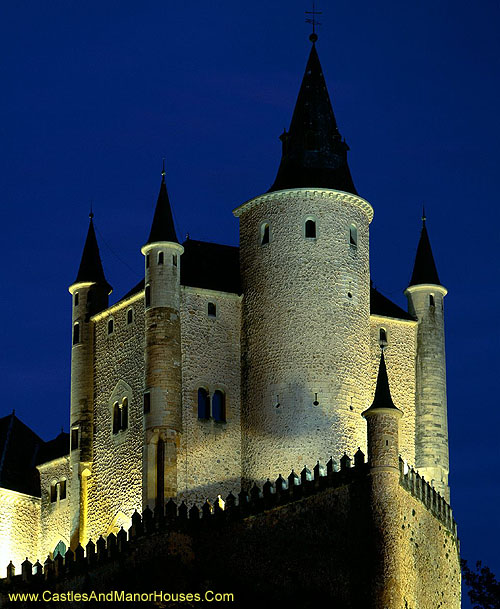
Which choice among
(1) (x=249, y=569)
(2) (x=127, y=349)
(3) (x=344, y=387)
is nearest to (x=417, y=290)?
(3) (x=344, y=387)

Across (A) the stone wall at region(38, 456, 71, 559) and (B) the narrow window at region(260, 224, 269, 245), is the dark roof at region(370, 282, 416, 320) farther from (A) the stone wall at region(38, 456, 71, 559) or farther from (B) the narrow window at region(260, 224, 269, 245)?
(A) the stone wall at region(38, 456, 71, 559)

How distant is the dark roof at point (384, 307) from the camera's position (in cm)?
7612

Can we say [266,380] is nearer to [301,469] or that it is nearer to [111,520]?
[301,469]

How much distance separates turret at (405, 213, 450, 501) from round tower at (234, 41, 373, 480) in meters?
4.00

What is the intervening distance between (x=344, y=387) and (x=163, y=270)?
938cm

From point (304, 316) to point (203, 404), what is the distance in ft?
19.2

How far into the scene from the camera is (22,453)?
8400cm

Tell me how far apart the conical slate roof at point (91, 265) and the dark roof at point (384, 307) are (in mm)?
12963

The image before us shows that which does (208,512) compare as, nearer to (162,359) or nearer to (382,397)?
(162,359)

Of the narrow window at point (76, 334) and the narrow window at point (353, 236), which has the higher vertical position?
the narrow window at point (353, 236)

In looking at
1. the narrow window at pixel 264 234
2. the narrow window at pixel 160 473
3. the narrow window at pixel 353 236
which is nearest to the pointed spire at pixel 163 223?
the narrow window at pixel 264 234

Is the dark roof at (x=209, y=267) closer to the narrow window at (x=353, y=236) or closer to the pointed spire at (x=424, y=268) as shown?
the narrow window at (x=353, y=236)

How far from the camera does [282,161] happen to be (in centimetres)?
7606

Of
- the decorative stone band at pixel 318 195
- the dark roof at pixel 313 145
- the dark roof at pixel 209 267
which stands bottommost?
the dark roof at pixel 209 267
